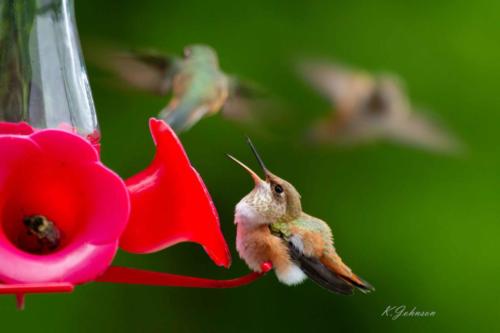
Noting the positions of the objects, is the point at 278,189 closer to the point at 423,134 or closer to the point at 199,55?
the point at 199,55

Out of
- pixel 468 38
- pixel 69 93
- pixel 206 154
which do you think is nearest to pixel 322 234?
pixel 69 93

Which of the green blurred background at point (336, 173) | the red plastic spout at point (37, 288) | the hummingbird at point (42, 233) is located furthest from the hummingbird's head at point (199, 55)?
Result: the red plastic spout at point (37, 288)

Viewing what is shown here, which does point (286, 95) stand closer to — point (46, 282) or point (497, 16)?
point (497, 16)

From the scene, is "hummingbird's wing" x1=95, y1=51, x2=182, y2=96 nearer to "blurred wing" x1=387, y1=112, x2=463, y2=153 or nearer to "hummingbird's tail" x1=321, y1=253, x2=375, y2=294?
"hummingbird's tail" x1=321, y1=253, x2=375, y2=294

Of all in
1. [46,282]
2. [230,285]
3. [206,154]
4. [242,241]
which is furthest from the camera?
[206,154]

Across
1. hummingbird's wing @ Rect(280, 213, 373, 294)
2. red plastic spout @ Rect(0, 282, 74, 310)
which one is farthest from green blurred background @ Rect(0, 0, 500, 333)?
red plastic spout @ Rect(0, 282, 74, 310)
